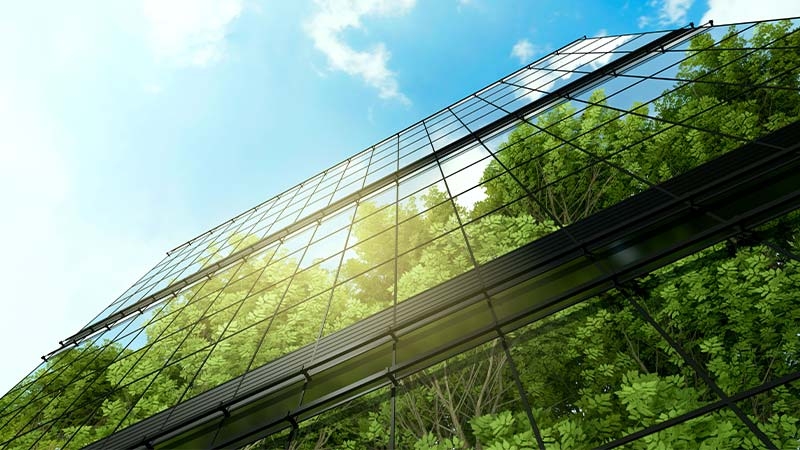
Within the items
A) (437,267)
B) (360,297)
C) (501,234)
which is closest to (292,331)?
(360,297)

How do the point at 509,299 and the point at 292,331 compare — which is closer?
the point at 509,299

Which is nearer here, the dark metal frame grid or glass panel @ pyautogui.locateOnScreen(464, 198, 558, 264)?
glass panel @ pyautogui.locateOnScreen(464, 198, 558, 264)

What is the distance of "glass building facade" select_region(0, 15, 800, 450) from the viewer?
5016 mm

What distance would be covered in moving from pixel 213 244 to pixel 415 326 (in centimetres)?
1306

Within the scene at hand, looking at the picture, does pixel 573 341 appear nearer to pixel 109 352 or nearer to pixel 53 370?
pixel 109 352

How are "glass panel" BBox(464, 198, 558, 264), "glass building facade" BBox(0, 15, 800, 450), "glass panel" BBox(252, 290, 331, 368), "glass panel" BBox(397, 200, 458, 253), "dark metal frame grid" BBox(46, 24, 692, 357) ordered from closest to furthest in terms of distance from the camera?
"glass building facade" BBox(0, 15, 800, 450) < "glass panel" BBox(252, 290, 331, 368) < "glass panel" BBox(464, 198, 558, 264) < "glass panel" BBox(397, 200, 458, 253) < "dark metal frame grid" BBox(46, 24, 692, 357)

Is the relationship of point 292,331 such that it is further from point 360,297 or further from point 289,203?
point 289,203

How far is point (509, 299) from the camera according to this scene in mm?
5156

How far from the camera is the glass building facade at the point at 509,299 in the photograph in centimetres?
502

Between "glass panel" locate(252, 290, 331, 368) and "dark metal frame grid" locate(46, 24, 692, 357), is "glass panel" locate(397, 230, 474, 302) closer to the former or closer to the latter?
"glass panel" locate(252, 290, 331, 368)

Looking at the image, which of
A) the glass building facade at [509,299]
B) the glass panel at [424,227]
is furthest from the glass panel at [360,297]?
the glass panel at [424,227]

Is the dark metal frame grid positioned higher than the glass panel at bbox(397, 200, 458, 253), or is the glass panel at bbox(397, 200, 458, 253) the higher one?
the dark metal frame grid

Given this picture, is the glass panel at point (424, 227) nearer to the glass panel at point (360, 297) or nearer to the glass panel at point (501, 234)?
the glass panel at point (501, 234)

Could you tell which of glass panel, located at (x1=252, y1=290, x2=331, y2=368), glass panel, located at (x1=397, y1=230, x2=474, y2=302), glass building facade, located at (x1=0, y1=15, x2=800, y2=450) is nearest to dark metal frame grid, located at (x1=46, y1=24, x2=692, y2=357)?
glass building facade, located at (x1=0, y1=15, x2=800, y2=450)
